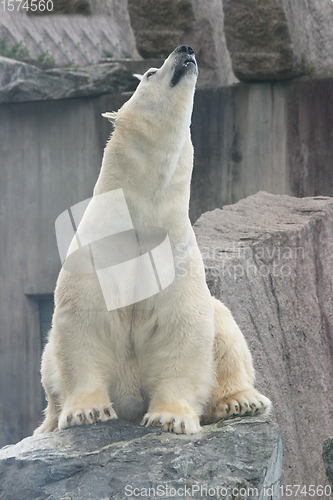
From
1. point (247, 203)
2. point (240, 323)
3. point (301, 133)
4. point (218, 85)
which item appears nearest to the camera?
point (240, 323)

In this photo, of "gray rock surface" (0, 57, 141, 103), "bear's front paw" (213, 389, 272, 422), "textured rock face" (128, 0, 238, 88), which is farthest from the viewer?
"gray rock surface" (0, 57, 141, 103)

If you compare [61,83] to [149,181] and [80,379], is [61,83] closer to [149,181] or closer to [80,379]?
[149,181]

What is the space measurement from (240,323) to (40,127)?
666 centimetres

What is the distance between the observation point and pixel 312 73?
858 cm

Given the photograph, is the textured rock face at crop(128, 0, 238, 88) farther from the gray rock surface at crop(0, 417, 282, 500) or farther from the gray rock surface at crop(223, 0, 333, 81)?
the gray rock surface at crop(0, 417, 282, 500)

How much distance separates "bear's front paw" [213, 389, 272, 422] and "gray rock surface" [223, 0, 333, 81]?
21.4ft

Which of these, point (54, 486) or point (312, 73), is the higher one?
point (312, 73)

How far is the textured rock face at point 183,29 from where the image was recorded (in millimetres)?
9148

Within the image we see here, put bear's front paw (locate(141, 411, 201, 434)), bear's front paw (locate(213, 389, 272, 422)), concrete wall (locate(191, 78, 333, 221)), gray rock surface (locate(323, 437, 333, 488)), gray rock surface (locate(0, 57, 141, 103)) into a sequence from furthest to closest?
gray rock surface (locate(0, 57, 141, 103)) → concrete wall (locate(191, 78, 333, 221)) → gray rock surface (locate(323, 437, 333, 488)) → bear's front paw (locate(213, 389, 272, 422)) → bear's front paw (locate(141, 411, 201, 434))

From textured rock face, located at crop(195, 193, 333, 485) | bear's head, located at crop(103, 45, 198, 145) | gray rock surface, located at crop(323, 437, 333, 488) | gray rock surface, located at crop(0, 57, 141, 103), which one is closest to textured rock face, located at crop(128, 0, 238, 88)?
gray rock surface, located at crop(0, 57, 141, 103)

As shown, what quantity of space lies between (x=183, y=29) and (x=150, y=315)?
7.67 meters

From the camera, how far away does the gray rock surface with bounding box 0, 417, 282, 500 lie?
2.25 m

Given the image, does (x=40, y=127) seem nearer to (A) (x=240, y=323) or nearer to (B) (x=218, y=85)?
(B) (x=218, y=85)

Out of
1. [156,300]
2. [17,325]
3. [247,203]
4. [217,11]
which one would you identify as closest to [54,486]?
[156,300]
